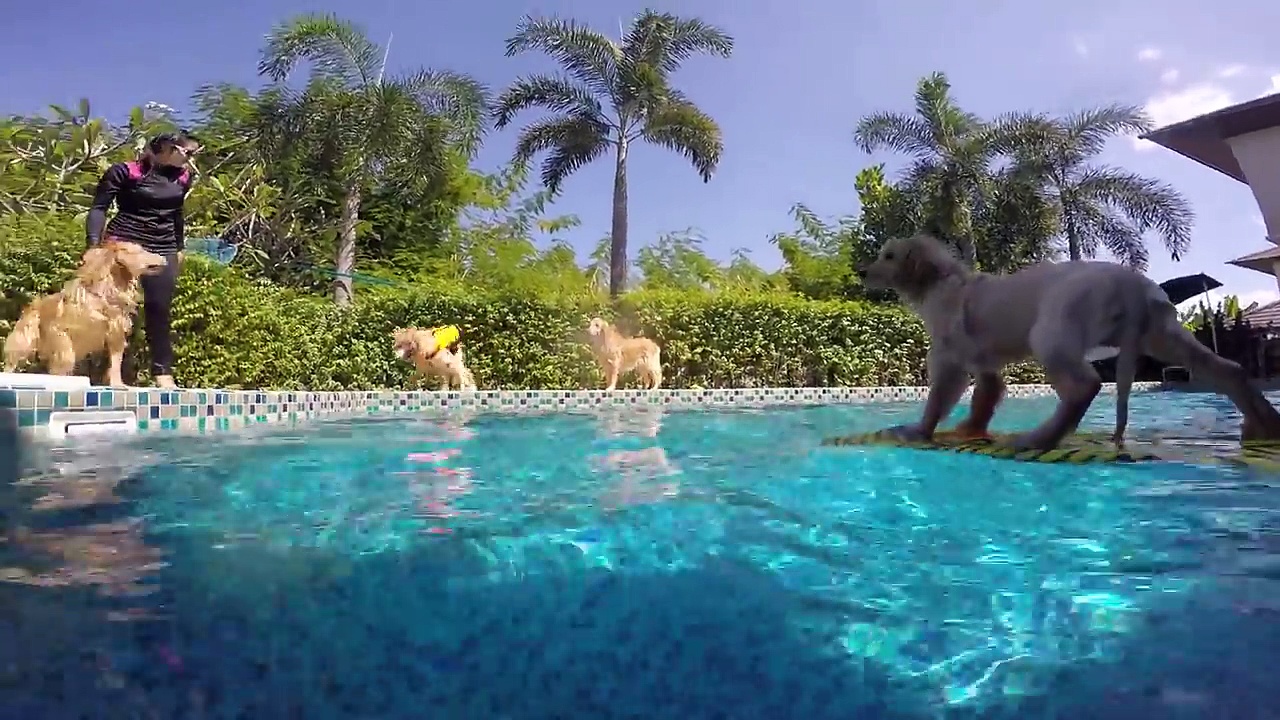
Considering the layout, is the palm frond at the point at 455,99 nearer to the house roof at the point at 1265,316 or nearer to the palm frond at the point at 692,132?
the palm frond at the point at 692,132

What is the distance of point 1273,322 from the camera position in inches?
780

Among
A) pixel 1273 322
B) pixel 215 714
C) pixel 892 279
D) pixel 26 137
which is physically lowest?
pixel 215 714

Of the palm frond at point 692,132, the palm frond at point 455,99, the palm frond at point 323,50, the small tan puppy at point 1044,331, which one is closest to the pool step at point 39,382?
the small tan puppy at point 1044,331

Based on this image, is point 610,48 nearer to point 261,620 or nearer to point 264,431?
point 264,431

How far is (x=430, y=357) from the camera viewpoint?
34.0 feet

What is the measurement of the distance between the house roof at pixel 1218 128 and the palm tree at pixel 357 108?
13.0 metres

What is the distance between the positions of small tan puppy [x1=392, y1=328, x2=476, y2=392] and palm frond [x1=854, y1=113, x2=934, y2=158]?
12.6 meters

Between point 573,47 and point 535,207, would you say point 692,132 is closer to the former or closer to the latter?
point 573,47

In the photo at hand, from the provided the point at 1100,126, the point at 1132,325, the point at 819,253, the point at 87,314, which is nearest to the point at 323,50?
the point at 87,314

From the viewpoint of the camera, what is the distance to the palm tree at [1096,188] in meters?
18.7

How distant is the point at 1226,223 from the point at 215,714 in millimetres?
14459

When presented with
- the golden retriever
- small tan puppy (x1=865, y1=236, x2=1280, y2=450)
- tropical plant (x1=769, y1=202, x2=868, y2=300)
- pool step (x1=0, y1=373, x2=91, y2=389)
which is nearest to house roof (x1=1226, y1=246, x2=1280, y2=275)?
tropical plant (x1=769, y1=202, x2=868, y2=300)

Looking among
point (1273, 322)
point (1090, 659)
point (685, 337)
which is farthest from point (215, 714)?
point (1273, 322)

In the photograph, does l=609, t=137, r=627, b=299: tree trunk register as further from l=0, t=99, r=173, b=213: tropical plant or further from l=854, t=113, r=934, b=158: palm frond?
l=0, t=99, r=173, b=213: tropical plant
